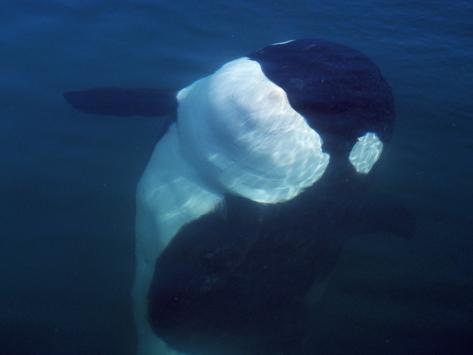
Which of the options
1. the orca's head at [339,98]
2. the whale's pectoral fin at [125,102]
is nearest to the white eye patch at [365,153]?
the orca's head at [339,98]

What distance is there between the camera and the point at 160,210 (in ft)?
20.0

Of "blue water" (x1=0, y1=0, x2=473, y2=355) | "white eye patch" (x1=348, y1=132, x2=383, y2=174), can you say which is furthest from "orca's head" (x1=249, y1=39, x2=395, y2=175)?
"blue water" (x1=0, y1=0, x2=473, y2=355)

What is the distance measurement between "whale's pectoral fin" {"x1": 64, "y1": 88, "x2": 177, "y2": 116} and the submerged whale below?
2.01 ft

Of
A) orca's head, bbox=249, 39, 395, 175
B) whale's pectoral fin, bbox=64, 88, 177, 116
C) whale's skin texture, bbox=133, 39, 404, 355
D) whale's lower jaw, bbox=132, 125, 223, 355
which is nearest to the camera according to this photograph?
whale's skin texture, bbox=133, 39, 404, 355

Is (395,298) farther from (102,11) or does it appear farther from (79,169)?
(102,11)

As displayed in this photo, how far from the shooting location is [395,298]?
6.09 m

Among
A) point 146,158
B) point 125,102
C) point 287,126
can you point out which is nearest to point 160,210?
point 146,158

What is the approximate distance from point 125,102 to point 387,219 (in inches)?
160

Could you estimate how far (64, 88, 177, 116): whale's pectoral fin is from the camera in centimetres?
718

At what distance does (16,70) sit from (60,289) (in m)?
4.95

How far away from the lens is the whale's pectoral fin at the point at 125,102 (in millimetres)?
7180

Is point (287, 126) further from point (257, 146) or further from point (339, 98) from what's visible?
point (339, 98)

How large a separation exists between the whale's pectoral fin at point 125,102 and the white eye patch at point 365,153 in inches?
103

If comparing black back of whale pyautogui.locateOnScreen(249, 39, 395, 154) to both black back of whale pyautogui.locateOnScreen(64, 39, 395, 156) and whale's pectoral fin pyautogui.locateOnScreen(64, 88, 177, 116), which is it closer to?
Answer: black back of whale pyautogui.locateOnScreen(64, 39, 395, 156)
